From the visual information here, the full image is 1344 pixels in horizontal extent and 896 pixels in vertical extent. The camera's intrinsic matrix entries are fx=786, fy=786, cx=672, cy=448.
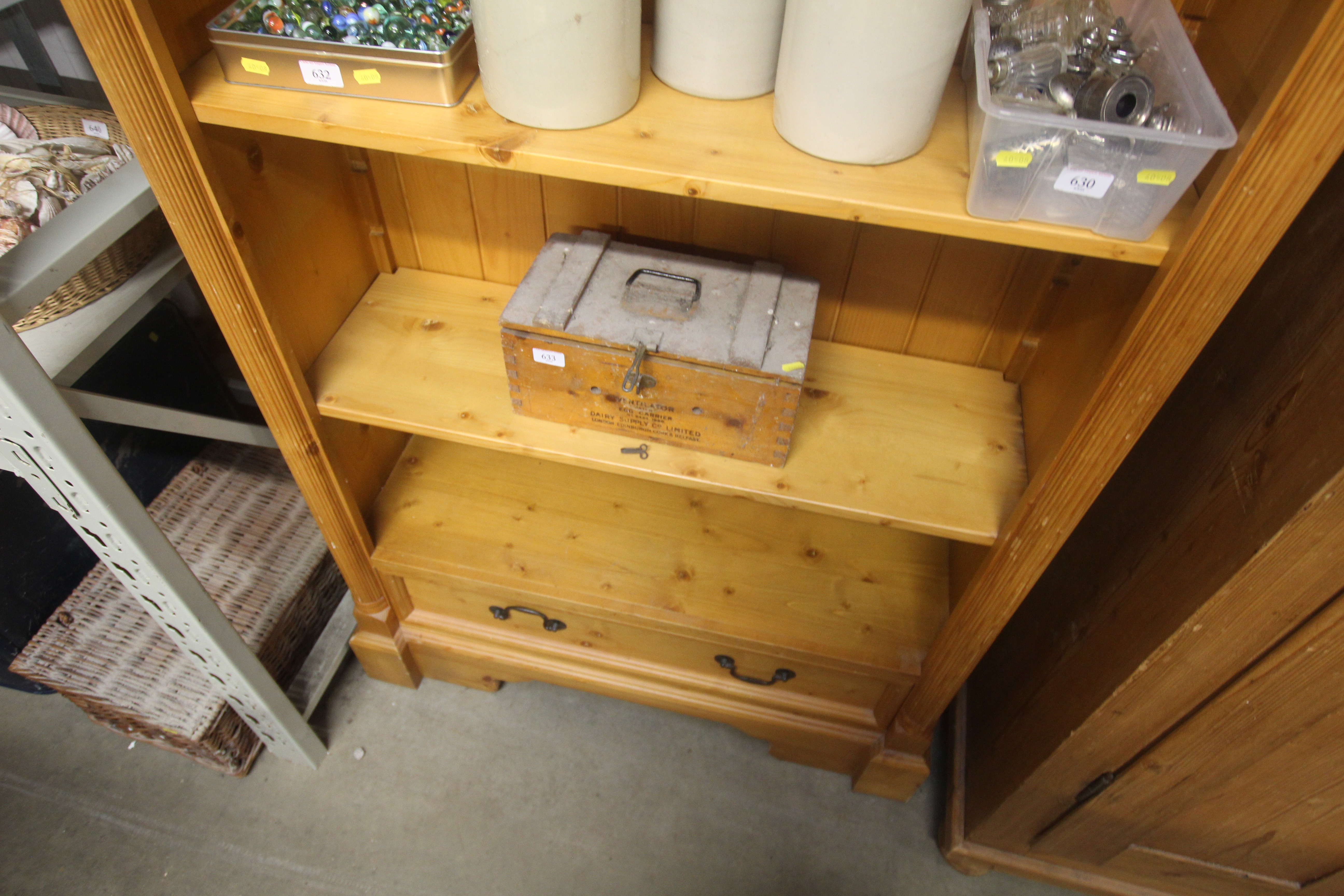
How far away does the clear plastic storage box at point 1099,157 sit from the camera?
23.5 inches

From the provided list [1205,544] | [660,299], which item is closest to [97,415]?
[660,299]

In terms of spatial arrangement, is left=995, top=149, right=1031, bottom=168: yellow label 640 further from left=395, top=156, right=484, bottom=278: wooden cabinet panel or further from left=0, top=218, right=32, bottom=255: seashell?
left=0, top=218, right=32, bottom=255: seashell

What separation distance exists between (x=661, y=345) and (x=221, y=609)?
33.8 inches

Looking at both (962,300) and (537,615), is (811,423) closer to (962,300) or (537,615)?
(962,300)

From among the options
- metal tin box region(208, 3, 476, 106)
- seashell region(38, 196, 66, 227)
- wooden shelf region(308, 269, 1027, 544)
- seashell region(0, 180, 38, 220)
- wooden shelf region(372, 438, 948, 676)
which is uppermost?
metal tin box region(208, 3, 476, 106)

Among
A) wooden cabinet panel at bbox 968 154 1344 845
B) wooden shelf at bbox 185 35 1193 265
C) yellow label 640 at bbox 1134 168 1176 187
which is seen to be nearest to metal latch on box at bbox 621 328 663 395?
wooden shelf at bbox 185 35 1193 265

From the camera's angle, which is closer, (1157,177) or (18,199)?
(1157,177)

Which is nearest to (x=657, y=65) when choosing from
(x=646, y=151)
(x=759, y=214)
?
(x=646, y=151)

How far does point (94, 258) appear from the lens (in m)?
0.84

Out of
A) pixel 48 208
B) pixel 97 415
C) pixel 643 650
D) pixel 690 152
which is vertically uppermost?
pixel 690 152

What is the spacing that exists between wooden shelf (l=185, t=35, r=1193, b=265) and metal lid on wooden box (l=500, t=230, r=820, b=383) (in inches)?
8.9

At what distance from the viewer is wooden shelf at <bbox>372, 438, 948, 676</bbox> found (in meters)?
1.19

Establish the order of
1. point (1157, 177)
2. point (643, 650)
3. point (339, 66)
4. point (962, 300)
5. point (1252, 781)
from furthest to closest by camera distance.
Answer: point (643, 650) < point (962, 300) < point (1252, 781) < point (339, 66) < point (1157, 177)

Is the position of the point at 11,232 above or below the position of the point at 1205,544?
above
